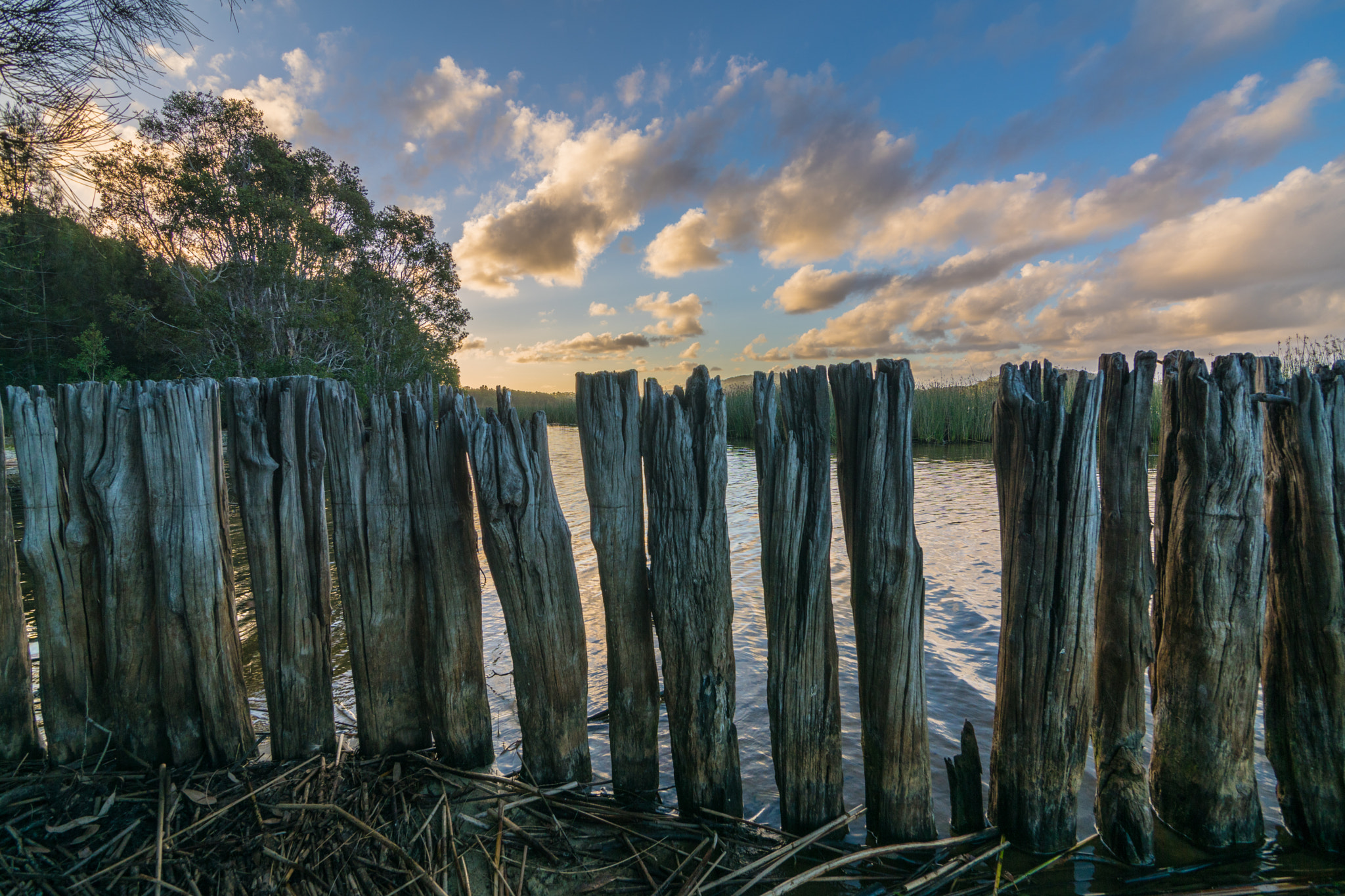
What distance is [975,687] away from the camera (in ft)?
12.4

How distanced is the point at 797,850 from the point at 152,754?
8.59 feet

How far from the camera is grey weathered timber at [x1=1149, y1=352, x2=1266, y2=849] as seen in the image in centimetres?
205

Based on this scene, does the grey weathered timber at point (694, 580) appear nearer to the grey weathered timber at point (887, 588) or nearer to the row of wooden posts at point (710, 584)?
the row of wooden posts at point (710, 584)

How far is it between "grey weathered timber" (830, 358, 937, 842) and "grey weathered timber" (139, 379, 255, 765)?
2.42m

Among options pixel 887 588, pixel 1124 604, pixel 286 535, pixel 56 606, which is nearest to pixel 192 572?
pixel 286 535

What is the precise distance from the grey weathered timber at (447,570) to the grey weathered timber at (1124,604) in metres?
2.34

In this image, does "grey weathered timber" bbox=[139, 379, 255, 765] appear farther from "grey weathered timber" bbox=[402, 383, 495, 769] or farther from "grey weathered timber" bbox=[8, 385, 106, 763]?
"grey weathered timber" bbox=[402, 383, 495, 769]

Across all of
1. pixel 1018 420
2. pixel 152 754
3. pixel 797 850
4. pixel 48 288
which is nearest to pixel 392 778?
pixel 152 754

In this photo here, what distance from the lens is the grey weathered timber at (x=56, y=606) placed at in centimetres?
237

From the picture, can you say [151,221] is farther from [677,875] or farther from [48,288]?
[677,875]

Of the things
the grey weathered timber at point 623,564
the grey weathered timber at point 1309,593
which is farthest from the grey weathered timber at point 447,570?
the grey weathered timber at point 1309,593

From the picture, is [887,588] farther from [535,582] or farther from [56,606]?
[56,606]

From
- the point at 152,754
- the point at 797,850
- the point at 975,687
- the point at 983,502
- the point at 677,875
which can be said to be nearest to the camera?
the point at 677,875

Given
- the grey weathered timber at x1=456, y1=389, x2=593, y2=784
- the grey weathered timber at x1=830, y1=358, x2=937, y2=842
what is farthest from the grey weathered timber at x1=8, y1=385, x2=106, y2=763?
the grey weathered timber at x1=830, y1=358, x2=937, y2=842
